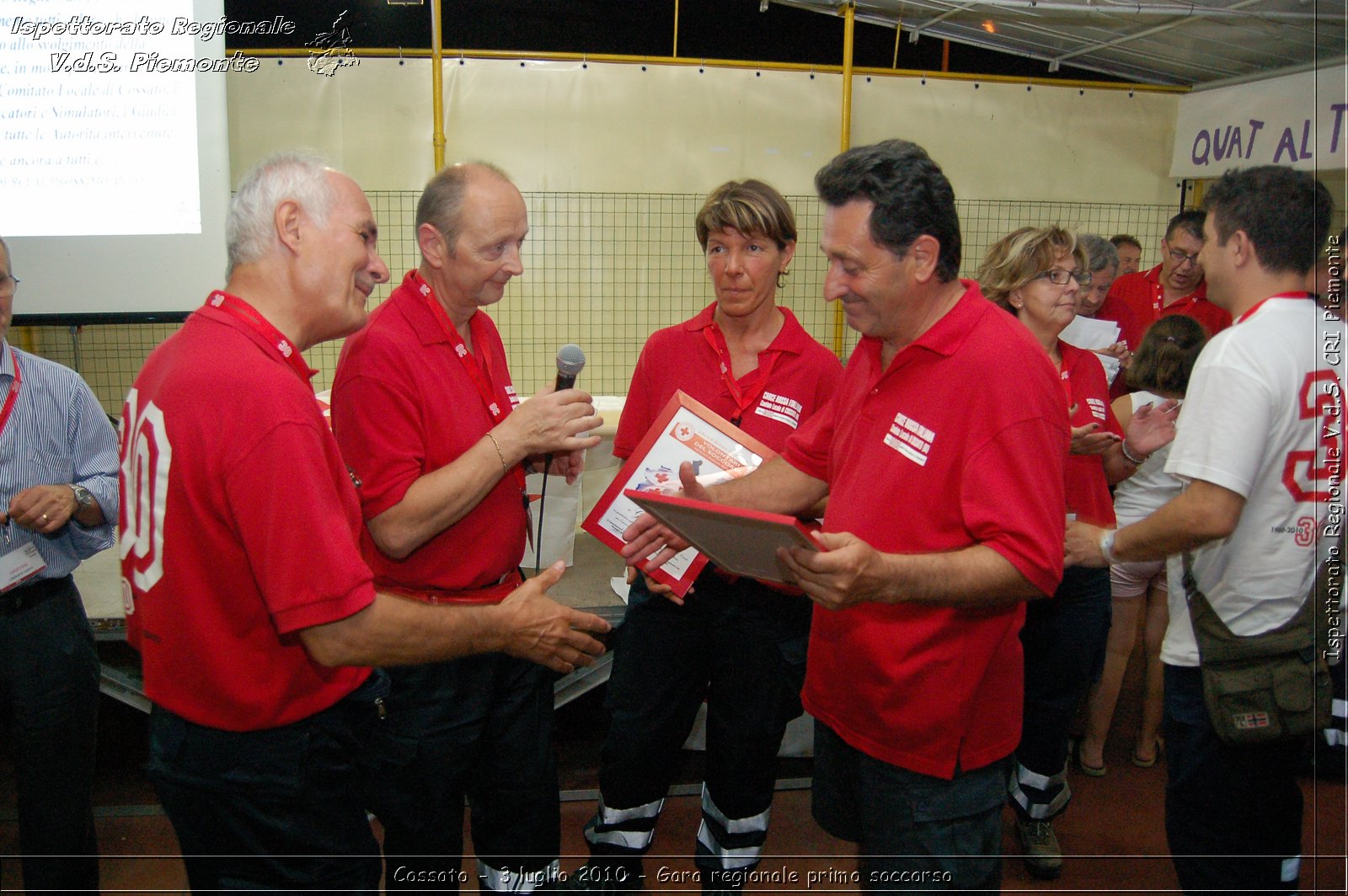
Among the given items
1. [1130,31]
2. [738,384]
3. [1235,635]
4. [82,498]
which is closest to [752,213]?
[738,384]

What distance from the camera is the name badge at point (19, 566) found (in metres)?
2.10

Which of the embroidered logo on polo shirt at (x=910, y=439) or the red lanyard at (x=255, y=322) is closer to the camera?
the red lanyard at (x=255, y=322)

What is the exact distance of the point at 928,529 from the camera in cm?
153

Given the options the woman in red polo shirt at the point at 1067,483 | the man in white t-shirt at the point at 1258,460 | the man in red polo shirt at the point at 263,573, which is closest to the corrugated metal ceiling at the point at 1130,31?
the woman in red polo shirt at the point at 1067,483

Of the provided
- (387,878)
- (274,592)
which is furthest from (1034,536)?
(387,878)

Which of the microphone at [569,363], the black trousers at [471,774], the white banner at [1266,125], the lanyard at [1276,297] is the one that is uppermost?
the white banner at [1266,125]

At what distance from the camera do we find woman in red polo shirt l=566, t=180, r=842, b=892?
7.45 ft

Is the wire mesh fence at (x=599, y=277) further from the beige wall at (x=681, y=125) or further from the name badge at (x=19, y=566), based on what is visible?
the name badge at (x=19, y=566)

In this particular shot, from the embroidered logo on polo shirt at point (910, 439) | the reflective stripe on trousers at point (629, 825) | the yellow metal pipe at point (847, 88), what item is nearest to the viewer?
the embroidered logo on polo shirt at point (910, 439)

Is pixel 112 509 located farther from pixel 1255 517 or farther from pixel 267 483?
pixel 1255 517

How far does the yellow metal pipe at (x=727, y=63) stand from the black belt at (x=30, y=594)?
358cm

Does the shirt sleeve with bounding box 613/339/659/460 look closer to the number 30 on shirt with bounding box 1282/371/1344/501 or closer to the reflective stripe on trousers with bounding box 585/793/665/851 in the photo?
the reflective stripe on trousers with bounding box 585/793/665/851

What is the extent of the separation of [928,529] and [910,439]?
0.54 feet

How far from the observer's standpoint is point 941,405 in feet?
5.01
